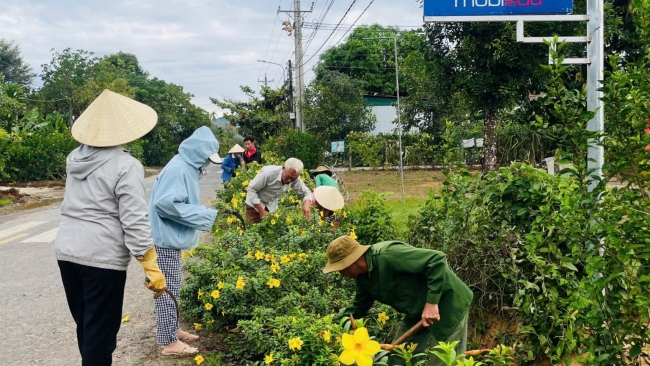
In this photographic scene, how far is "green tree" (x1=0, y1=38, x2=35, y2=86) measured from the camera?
171 ft

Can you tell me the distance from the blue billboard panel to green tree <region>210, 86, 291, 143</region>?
25553 mm

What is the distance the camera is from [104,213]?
349 centimetres

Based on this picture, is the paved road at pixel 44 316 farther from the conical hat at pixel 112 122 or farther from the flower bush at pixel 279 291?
the conical hat at pixel 112 122

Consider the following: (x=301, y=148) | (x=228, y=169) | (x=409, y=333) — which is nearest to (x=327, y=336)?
(x=409, y=333)

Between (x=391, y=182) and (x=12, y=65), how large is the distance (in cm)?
4513

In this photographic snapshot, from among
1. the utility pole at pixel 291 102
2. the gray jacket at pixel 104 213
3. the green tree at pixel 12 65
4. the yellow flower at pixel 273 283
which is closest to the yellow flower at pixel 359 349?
the gray jacket at pixel 104 213

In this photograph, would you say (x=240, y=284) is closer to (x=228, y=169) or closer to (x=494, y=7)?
(x=494, y=7)

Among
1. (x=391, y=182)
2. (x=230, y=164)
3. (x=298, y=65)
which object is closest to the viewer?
(x=230, y=164)

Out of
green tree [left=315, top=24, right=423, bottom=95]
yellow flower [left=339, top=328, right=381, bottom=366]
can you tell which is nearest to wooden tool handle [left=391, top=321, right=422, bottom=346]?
yellow flower [left=339, top=328, right=381, bottom=366]

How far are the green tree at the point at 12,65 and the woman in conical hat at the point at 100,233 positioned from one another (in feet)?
180

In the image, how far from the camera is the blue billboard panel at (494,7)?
4.29 metres

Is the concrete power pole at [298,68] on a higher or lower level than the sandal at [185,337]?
higher

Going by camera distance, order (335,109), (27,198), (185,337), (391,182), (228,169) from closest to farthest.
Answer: (185,337) → (228,169) → (27,198) → (391,182) → (335,109)

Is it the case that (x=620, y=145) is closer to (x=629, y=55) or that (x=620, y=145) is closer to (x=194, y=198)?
(x=194, y=198)
